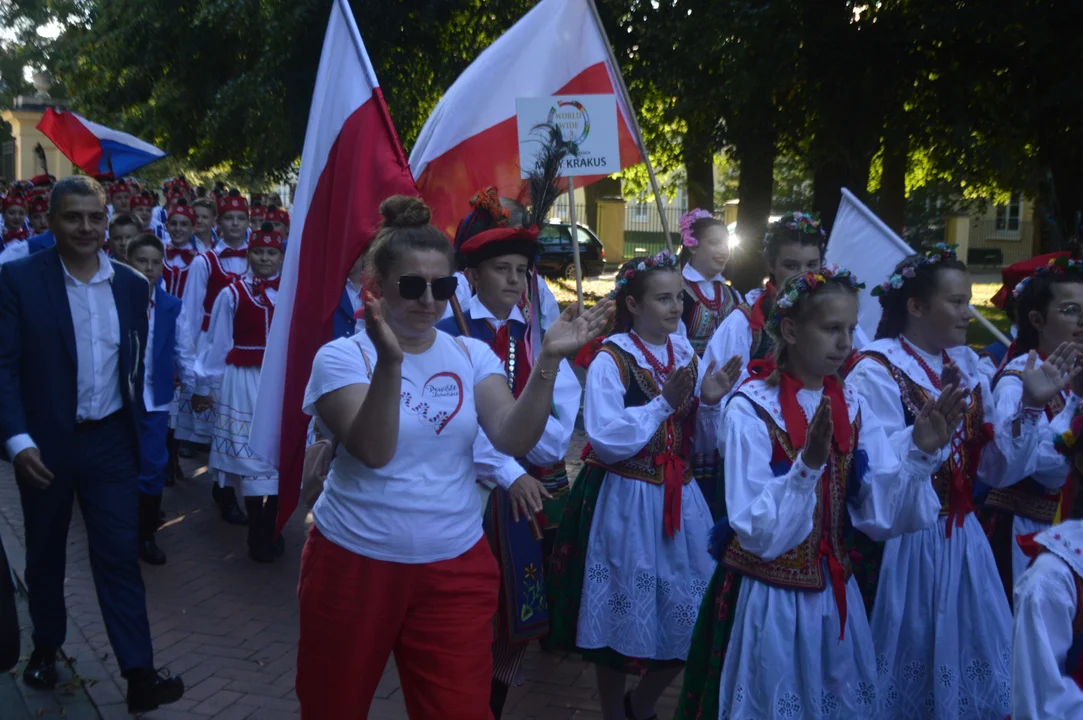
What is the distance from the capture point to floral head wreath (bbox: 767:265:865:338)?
3.76 m

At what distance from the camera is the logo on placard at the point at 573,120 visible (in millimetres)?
5633

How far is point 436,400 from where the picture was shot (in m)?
3.25

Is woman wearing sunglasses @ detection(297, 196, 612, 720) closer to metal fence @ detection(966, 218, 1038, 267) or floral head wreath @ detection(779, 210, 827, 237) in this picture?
floral head wreath @ detection(779, 210, 827, 237)

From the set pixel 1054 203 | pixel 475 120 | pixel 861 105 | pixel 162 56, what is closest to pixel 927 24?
pixel 861 105

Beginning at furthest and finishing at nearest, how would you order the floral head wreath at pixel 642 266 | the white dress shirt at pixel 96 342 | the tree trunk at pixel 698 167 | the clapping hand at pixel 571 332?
the tree trunk at pixel 698 167 → the floral head wreath at pixel 642 266 → the white dress shirt at pixel 96 342 → the clapping hand at pixel 571 332

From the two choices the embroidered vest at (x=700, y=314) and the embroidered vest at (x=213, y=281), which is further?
the embroidered vest at (x=213, y=281)

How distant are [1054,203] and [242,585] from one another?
18.1 ft

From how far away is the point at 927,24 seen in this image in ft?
38.9

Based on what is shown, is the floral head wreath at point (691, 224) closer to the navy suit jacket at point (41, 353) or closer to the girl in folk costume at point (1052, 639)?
the navy suit jacket at point (41, 353)

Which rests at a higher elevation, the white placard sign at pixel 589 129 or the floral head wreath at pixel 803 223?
the white placard sign at pixel 589 129

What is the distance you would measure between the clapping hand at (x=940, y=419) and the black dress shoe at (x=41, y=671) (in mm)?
3701

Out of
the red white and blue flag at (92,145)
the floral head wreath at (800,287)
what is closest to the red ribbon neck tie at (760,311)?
the floral head wreath at (800,287)

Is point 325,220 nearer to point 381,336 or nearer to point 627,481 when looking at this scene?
point 627,481

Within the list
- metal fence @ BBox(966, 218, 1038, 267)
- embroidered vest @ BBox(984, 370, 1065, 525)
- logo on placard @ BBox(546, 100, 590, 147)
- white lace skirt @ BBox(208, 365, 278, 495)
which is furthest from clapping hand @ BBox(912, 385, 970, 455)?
metal fence @ BBox(966, 218, 1038, 267)
